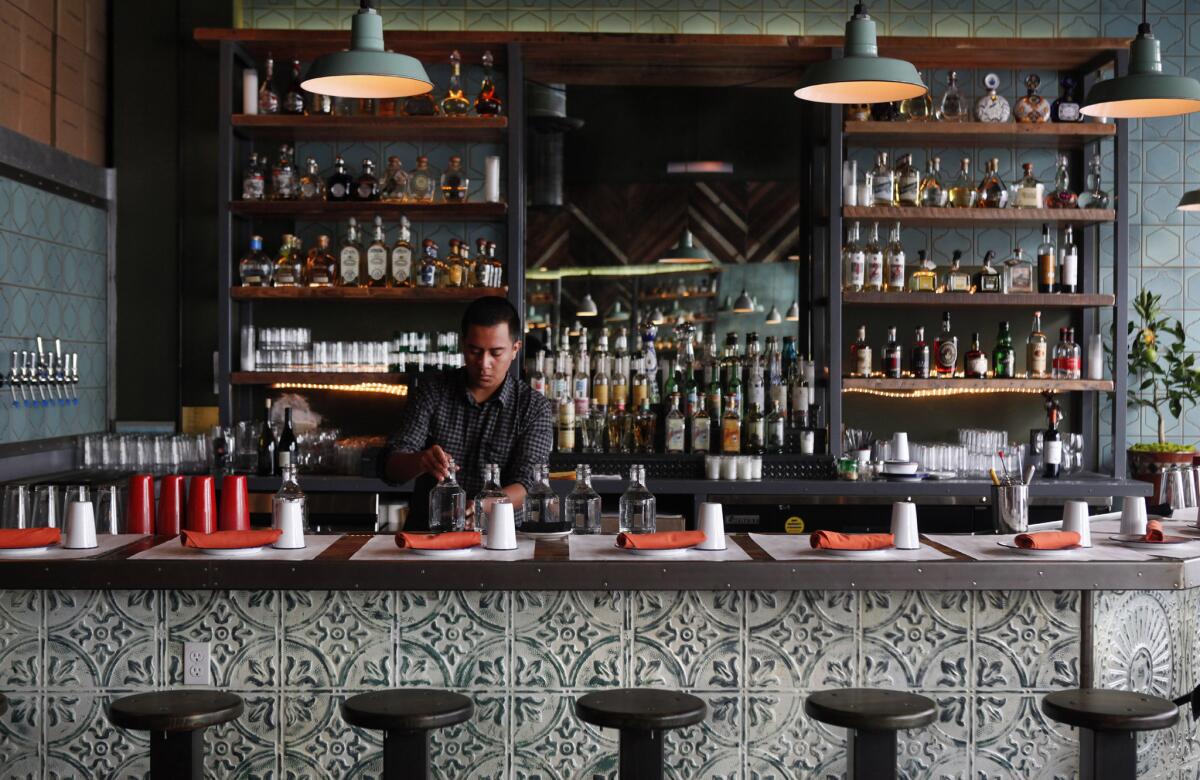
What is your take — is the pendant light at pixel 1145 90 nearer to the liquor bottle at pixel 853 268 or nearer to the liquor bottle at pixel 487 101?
the liquor bottle at pixel 853 268

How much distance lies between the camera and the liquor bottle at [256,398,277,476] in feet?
19.0

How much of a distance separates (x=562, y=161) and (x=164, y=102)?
1.91 meters

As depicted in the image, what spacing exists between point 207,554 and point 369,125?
303 centimetres

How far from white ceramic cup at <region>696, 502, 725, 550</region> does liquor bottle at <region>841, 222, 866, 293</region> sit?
2.79 metres

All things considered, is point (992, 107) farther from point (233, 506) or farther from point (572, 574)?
point (233, 506)

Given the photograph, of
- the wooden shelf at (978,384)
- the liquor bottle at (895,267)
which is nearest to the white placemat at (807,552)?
the wooden shelf at (978,384)

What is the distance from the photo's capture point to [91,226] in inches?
237

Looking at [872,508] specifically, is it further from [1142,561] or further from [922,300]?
[1142,561]

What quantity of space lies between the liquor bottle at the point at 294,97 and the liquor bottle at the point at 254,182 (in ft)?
0.89

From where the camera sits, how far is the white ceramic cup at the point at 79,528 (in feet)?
11.0

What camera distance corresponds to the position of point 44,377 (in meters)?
5.49

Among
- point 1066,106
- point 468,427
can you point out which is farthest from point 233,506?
point 1066,106

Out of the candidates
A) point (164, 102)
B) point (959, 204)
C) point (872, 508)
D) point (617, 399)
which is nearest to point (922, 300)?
point (959, 204)

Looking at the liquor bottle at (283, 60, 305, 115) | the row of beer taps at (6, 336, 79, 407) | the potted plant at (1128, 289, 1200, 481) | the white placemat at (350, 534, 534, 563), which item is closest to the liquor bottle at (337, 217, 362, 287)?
the liquor bottle at (283, 60, 305, 115)
